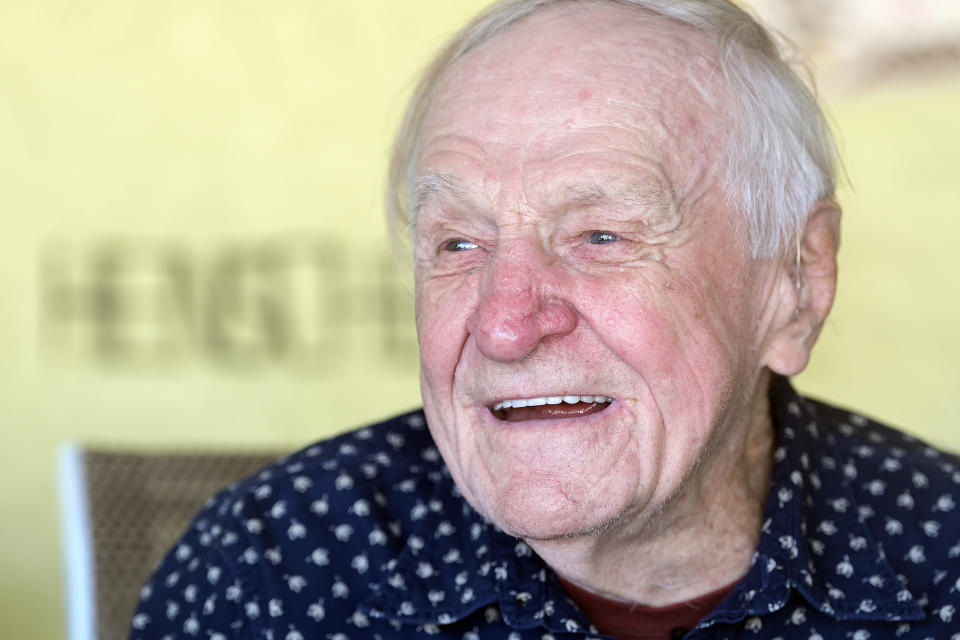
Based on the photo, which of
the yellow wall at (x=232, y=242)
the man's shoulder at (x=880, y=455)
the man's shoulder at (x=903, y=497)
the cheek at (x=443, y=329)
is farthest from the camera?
the yellow wall at (x=232, y=242)

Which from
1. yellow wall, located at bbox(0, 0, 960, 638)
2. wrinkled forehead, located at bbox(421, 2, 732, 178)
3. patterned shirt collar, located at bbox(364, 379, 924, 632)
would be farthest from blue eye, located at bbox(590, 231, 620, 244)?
yellow wall, located at bbox(0, 0, 960, 638)

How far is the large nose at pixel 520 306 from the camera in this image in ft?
4.42

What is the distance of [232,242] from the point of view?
132 inches

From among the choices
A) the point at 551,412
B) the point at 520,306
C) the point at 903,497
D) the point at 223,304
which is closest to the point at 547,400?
the point at 551,412

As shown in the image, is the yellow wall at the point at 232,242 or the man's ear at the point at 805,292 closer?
the man's ear at the point at 805,292

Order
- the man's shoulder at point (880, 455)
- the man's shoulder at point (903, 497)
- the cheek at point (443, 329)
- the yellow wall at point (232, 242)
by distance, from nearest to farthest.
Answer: the cheek at point (443, 329) → the man's shoulder at point (903, 497) → the man's shoulder at point (880, 455) → the yellow wall at point (232, 242)

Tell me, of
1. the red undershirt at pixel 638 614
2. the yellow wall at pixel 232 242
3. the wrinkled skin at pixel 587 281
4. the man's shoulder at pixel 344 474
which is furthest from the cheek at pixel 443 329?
the yellow wall at pixel 232 242

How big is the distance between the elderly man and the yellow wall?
1696mm

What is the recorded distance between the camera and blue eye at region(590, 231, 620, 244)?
56.1 inches

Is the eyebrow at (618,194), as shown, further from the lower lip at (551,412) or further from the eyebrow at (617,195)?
the lower lip at (551,412)

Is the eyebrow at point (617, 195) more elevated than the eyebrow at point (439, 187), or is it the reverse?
the eyebrow at point (617, 195)

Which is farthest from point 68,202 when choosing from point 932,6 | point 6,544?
point 932,6

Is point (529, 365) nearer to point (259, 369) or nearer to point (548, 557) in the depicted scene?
point (548, 557)

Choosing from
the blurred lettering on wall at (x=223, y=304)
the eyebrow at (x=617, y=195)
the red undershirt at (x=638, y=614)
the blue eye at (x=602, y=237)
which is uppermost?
the eyebrow at (x=617, y=195)
